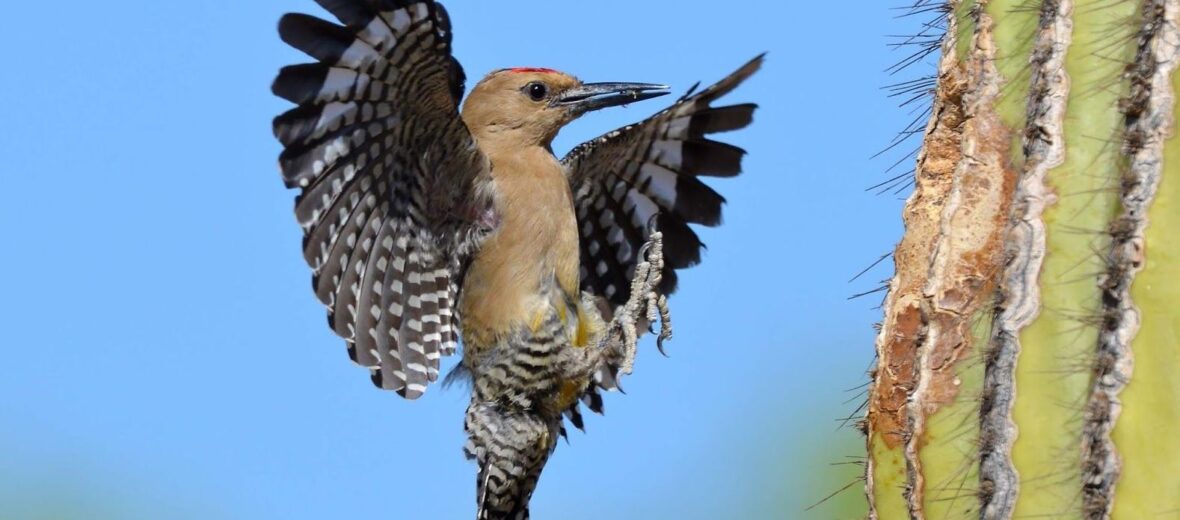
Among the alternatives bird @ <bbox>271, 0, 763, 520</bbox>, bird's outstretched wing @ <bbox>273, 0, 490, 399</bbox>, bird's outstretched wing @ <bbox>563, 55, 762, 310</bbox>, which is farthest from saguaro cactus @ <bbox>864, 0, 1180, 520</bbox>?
bird's outstretched wing @ <bbox>563, 55, 762, 310</bbox>

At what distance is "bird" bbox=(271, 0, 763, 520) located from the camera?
423 centimetres

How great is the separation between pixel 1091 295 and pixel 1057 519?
396 mm

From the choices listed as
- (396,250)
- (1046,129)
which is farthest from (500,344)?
(1046,129)

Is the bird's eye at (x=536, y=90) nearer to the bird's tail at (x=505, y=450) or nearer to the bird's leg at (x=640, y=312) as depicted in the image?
the bird's leg at (x=640, y=312)

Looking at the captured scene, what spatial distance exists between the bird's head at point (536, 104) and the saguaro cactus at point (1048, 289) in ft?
6.88

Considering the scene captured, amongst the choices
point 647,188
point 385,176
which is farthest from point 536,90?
point 385,176

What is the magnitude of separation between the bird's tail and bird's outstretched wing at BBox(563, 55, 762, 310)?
539 millimetres

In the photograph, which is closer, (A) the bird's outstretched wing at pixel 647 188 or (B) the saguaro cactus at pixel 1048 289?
(B) the saguaro cactus at pixel 1048 289

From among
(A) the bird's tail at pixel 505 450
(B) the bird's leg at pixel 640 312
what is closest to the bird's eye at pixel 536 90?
(B) the bird's leg at pixel 640 312

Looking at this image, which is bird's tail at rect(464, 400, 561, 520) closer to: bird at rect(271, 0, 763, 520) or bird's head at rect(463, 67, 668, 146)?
bird at rect(271, 0, 763, 520)

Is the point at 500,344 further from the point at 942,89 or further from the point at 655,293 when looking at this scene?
the point at 942,89

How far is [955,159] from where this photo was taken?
3.04 meters

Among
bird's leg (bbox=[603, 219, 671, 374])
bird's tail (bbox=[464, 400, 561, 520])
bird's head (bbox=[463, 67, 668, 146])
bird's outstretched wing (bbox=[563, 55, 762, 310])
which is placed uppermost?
bird's head (bbox=[463, 67, 668, 146])

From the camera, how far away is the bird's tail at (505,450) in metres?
4.82
